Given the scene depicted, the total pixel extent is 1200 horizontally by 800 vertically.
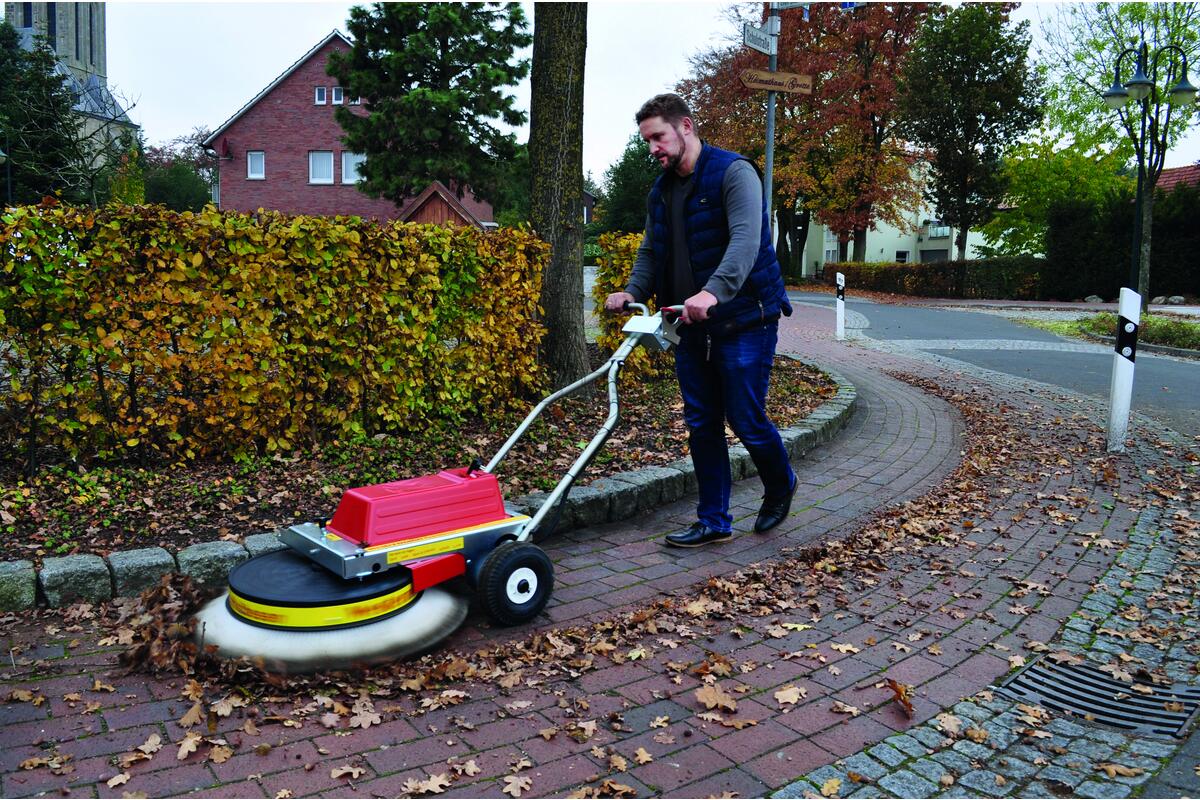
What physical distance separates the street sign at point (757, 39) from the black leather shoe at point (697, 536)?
614 centimetres

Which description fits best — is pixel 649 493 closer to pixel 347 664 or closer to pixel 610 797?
pixel 347 664

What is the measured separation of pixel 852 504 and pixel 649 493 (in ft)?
4.32

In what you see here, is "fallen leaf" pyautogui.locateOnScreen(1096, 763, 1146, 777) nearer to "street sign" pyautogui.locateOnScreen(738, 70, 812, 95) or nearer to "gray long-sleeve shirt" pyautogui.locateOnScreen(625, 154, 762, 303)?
"gray long-sleeve shirt" pyautogui.locateOnScreen(625, 154, 762, 303)

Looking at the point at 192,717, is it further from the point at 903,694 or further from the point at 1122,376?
the point at 1122,376

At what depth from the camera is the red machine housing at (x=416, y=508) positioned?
11.2 feet

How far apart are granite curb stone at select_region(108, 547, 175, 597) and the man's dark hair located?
3091mm

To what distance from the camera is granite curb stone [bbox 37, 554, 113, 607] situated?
381cm

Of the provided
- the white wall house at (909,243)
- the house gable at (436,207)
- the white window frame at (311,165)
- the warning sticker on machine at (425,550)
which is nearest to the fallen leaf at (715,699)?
the warning sticker on machine at (425,550)

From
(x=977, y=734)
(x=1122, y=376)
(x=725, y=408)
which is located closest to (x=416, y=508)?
(x=725, y=408)

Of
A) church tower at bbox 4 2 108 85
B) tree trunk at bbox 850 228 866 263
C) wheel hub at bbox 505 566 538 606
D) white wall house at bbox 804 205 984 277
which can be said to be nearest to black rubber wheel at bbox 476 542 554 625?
wheel hub at bbox 505 566 538 606

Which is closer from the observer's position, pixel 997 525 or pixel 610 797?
pixel 610 797

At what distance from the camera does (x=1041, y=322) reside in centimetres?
2166

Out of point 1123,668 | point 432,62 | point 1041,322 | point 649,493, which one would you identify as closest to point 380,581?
point 649,493

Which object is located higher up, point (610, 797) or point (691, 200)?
point (691, 200)
